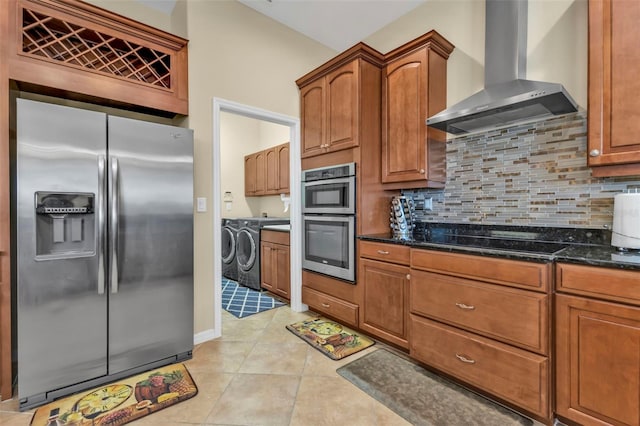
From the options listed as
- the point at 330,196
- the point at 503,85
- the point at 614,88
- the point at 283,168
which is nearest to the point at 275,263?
the point at 330,196

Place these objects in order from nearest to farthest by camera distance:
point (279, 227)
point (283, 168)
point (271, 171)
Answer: point (279, 227) → point (283, 168) → point (271, 171)

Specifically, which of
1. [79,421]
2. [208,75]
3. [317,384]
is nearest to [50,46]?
[208,75]

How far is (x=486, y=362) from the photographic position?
166cm

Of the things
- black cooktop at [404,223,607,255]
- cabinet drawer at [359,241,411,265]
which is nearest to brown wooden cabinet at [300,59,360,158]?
cabinet drawer at [359,241,411,265]

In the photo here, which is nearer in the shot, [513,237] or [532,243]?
[532,243]

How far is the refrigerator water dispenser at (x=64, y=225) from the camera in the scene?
169 centimetres

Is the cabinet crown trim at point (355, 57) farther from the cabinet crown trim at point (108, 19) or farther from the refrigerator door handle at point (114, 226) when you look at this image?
the refrigerator door handle at point (114, 226)

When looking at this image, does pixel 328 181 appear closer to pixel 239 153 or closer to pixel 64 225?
pixel 64 225

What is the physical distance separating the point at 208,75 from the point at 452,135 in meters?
→ 2.17

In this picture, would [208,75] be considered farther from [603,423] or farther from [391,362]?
[603,423]

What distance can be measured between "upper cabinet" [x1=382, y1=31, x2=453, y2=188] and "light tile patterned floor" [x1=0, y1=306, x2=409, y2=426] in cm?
151

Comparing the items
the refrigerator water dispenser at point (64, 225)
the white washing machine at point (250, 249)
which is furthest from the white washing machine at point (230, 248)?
the refrigerator water dispenser at point (64, 225)

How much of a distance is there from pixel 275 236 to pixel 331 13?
244cm

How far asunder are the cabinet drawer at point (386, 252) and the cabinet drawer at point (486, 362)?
1.37ft
